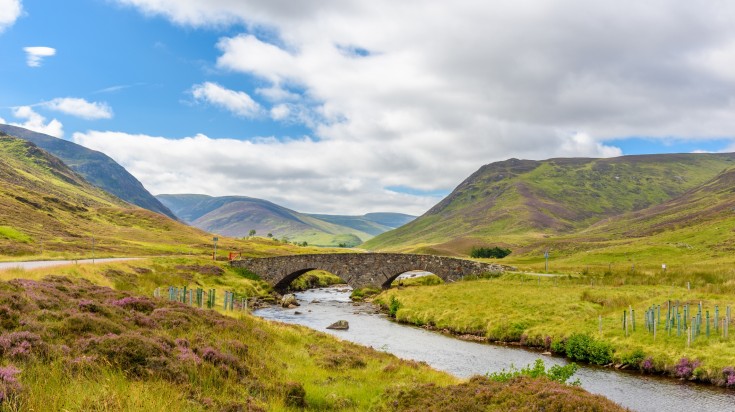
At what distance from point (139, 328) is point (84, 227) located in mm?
152354

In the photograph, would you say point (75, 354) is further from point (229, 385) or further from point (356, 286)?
point (356, 286)

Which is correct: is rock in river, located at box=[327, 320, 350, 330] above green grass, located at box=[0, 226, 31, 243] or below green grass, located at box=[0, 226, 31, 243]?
below

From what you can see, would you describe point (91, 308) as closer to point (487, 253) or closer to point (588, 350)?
point (588, 350)

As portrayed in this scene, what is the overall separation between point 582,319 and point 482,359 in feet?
38.2

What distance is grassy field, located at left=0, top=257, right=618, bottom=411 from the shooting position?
10.5 m

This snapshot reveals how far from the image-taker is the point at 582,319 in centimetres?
4056

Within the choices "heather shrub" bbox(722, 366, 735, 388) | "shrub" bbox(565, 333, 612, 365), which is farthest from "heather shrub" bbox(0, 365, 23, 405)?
"shrub" bbox(565, 333, 612, 365)

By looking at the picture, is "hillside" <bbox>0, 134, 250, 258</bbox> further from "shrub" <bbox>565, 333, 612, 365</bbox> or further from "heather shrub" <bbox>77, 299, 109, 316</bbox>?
"shrub" <bbox>565, 333, 612, 365</bbox>

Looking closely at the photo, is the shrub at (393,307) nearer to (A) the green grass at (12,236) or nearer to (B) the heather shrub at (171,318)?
(B) the heather shrub at (171,318)

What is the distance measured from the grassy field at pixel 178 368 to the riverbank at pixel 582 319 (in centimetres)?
1832

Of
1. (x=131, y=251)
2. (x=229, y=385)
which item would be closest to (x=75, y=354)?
(x=229, y=385)

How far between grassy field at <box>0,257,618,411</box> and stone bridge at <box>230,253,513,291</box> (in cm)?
5412

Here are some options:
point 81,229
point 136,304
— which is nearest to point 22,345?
point 136,304

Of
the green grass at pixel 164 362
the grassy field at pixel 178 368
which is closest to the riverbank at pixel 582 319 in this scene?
the green grass at pixel 164 362
